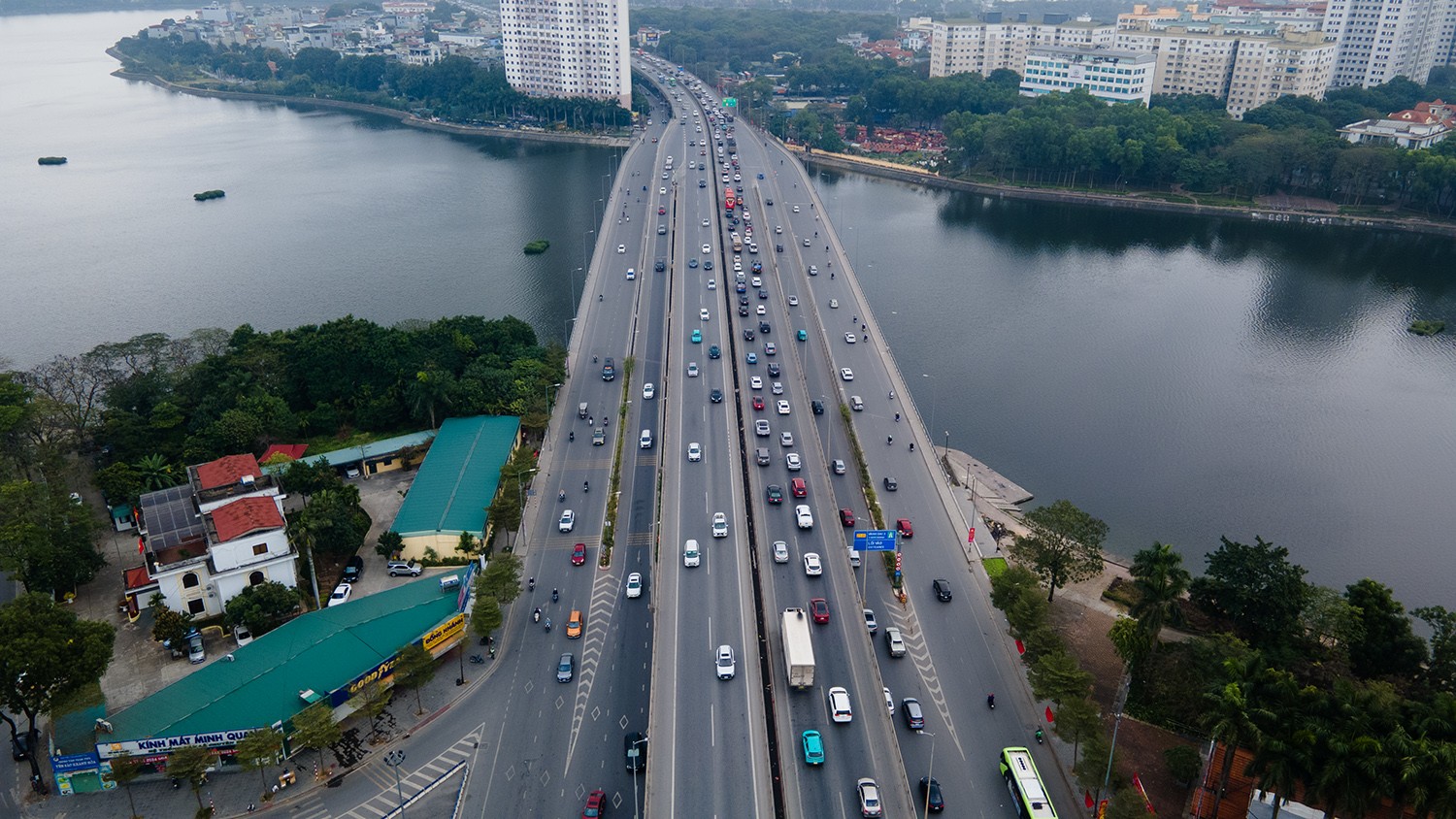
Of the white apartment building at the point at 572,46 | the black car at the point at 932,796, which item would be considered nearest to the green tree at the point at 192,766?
the black car at the point at 932,796

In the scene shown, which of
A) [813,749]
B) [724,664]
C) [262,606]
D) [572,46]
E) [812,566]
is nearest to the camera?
[813,749]

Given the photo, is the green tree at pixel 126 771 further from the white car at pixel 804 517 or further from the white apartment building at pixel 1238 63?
the white apartment building at pixel 1238 63

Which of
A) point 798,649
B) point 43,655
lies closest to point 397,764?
point 43,655

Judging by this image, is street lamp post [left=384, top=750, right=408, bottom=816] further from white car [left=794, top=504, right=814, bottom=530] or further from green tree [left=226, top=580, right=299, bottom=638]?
white car [left=794, top=504, right=814, bottom=530]

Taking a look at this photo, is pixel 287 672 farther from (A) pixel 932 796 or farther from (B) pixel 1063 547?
(B) pixel 1063 547

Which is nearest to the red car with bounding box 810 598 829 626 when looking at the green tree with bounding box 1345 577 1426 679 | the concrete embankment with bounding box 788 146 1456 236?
the green tree with bounding box 1345 577 1426 679

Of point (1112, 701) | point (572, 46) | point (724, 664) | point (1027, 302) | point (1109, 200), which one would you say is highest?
point (572, 46)

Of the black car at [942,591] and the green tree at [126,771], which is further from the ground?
the black car at [942,591]
